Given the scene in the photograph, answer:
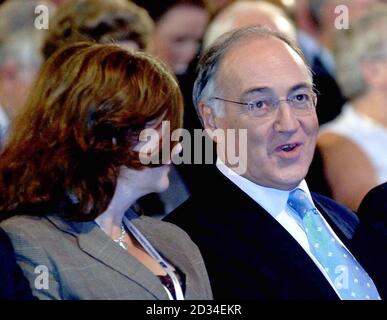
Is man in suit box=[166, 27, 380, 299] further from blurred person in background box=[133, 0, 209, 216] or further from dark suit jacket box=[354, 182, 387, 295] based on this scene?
blurred person in background box=[133, 0, 209, 216]

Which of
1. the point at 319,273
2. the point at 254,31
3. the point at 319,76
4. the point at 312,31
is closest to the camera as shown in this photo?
the point at 319,273

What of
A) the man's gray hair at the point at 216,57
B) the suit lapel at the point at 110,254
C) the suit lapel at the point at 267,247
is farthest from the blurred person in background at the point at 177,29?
the suit lapel at the point at 110,254

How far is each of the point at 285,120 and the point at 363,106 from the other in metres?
0.93

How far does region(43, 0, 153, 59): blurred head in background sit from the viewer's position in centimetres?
317

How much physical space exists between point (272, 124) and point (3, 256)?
768mm

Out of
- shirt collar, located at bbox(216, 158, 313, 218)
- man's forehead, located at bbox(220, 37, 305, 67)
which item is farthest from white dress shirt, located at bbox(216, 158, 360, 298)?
man's forehead, located at bbox(220, 37, 305, 67)

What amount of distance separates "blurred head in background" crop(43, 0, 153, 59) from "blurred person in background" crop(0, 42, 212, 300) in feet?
3.32

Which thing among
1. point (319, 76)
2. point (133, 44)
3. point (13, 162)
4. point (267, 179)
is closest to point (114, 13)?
point (133, 44)

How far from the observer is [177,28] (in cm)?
378

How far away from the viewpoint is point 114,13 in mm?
3221
